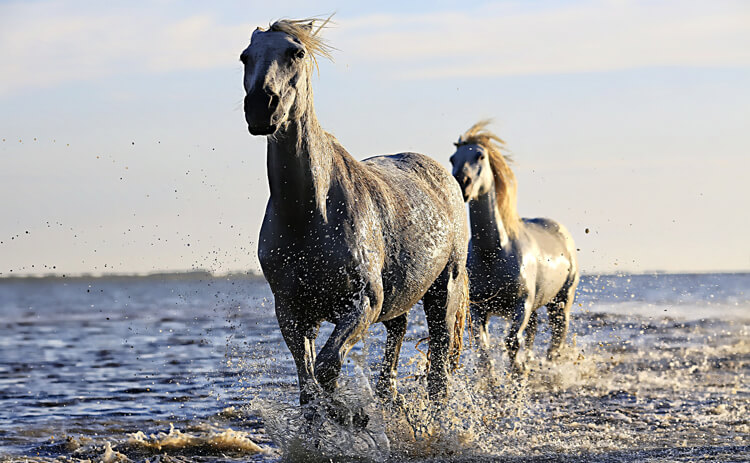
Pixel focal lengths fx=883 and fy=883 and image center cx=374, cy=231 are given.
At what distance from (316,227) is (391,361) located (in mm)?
1715

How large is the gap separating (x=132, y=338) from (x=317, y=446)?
39.0 ft

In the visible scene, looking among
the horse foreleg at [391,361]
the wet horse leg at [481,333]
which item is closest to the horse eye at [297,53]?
the horse foreleg at [391,361]

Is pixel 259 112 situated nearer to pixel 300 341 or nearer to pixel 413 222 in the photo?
pixel 300 341

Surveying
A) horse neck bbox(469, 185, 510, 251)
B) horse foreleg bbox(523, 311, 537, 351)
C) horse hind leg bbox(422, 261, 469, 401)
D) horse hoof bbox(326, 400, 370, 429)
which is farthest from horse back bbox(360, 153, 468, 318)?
horse foreleg bbox(523, 311, 537, 351)

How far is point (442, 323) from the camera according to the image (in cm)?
601

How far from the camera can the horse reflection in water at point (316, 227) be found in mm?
A: 4145

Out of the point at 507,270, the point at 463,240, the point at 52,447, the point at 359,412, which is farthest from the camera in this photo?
the point at 507,270

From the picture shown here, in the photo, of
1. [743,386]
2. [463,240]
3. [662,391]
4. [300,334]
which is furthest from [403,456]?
[743,386]

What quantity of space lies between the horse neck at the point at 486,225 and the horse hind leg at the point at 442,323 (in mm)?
2683

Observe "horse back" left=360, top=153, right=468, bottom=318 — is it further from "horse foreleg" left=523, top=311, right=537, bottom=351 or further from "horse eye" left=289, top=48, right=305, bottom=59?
"horse foreleg" left=523, top=311, right=537, bottom=351

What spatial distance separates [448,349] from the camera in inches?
238

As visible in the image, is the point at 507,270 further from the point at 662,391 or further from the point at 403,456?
the point at 403,456

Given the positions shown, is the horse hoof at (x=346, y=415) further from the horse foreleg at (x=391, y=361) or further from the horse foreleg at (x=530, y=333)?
the horse foreleg at (x=530, y=333)

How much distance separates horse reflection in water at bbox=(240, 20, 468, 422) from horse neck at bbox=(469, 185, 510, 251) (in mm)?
3440
